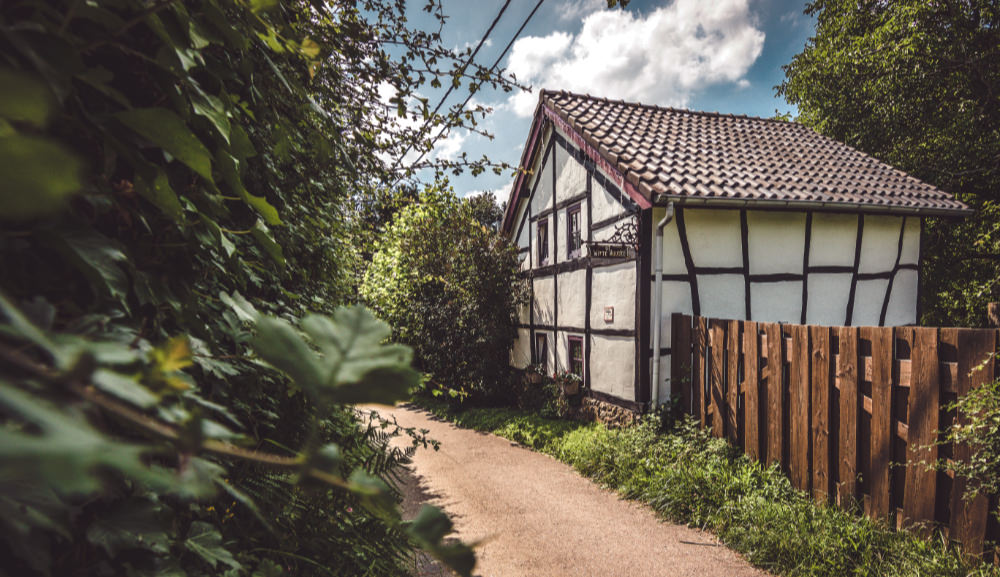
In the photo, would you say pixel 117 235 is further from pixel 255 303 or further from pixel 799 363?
pixel 799 363

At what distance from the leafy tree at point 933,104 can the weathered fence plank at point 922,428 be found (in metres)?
7.97

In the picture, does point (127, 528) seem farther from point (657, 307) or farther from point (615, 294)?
point (615, 294)

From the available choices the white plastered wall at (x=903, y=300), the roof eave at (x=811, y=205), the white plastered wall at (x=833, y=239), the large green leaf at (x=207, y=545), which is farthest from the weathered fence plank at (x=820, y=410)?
the white plastered wall at (x=903, y=300)

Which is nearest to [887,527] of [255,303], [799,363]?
[799,363]

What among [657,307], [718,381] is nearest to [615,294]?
[657,307]

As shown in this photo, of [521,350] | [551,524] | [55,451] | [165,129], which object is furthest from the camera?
[521,350]

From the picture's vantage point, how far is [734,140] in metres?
8.04

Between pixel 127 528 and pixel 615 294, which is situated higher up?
pixel 615 294

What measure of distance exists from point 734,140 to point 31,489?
9.36 m

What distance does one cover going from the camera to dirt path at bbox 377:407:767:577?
341 cm

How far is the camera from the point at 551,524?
4137 mm

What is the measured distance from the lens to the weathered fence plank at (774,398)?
13.7ft

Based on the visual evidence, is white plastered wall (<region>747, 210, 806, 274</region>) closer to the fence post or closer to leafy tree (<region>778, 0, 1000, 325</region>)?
the fence post

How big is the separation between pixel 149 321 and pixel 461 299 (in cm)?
844
